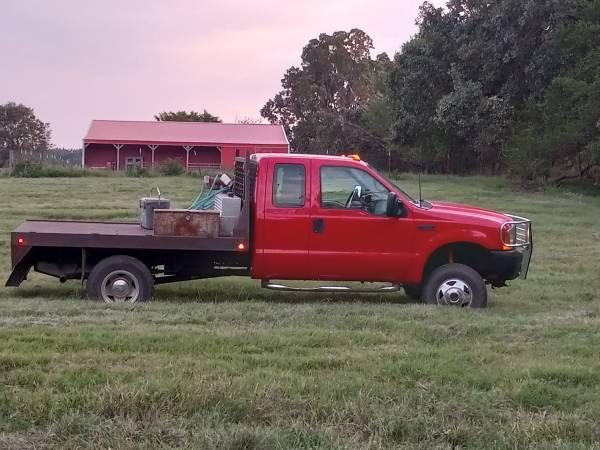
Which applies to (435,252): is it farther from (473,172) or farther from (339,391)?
(473,172)

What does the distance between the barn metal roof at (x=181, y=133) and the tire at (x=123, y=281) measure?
44.5 m

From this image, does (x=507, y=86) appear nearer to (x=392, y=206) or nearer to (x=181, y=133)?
(x=392, y=206)

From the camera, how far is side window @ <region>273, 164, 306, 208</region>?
9.50m

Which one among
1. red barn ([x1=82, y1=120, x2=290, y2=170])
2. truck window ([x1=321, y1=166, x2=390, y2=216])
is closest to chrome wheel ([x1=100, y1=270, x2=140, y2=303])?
truck window ([x1=321, y1=166, x2=390, y2=216])

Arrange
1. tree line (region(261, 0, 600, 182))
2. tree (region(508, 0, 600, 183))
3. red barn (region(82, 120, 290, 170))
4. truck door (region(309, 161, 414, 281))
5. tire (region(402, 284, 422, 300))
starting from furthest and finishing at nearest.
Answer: red barn (region(82, 120, 290, 170))
tree line (region(261, 0, 600, 182))
tree (region(508, 0, 600, 183))
tire (region(402, 284, 422, 300))
truck door (region(309, 161, 414, 281))

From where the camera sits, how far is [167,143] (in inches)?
2154

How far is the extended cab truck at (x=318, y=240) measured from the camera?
942 centimetres

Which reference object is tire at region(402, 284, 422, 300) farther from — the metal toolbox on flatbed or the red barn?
the red barn

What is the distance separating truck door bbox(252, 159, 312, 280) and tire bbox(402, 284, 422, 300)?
4.74 ft

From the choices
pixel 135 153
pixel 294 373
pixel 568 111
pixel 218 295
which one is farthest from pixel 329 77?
pixel 294 373

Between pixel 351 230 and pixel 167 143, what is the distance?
153 feet

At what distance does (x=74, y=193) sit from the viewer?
1081 inches

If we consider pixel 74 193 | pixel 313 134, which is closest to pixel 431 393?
pixel 74 193

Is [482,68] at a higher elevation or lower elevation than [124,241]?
higher
